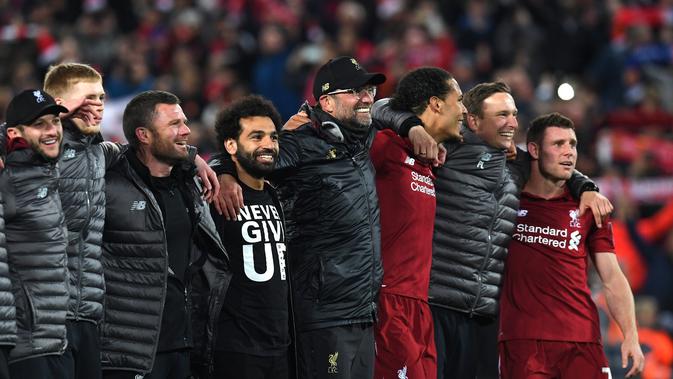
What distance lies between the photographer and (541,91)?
14.4m

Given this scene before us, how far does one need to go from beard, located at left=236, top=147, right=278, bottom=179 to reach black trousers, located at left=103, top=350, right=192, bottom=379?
986mm

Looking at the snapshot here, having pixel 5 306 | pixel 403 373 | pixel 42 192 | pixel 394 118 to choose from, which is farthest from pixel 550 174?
pixel 5 306

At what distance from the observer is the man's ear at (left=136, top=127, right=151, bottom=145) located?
7.18 m

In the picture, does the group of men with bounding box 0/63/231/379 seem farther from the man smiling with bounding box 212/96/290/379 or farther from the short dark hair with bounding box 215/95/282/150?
the short dark hair with bounding box 215/95/282/150

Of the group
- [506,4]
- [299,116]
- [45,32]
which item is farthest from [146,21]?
[299,116]

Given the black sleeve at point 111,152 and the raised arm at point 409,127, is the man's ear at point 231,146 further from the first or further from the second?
the raised arm at point 409,127

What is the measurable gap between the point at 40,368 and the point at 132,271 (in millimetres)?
730

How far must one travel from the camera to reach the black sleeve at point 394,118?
767cm

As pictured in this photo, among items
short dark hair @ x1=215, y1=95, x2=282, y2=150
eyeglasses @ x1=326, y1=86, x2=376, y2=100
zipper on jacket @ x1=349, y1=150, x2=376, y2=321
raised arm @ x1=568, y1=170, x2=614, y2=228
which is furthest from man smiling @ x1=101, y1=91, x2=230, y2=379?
raised arm @ x1=568, y1=170, x2=614, y2=228

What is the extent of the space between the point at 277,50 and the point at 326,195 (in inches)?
338

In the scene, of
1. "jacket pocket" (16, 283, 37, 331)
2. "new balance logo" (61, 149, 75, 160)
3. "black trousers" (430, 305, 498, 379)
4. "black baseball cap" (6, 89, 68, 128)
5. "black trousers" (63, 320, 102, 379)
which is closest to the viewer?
"jacket pocket" (16, 283, 37, 331)

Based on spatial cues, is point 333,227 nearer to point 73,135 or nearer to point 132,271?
point 132,271

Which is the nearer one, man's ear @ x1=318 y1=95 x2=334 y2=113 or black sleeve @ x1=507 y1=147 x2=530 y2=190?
man's ear @ x1=318 y1=95 x2=334 y2=113

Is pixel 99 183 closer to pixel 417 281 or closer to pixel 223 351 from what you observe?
pixel 223 351
